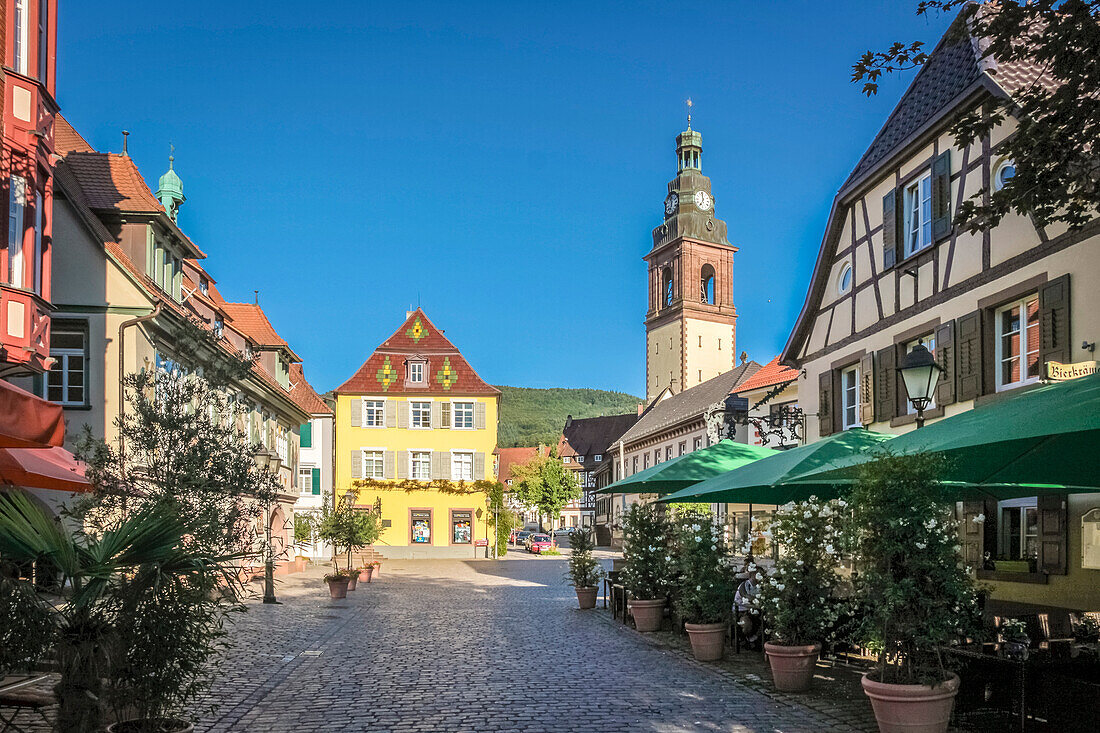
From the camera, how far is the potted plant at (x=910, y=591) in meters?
7.86

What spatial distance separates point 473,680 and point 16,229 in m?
8.83

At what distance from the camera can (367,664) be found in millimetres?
13164

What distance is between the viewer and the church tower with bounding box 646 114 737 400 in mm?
88125

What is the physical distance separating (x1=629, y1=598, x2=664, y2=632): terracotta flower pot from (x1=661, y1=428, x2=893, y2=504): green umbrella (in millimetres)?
1879

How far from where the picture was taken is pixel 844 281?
21.2 metres

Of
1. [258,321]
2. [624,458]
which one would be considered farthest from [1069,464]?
[624,458]

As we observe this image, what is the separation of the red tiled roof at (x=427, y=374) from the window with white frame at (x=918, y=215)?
35.4m

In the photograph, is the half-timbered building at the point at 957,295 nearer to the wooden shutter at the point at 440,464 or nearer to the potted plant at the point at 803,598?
the potted plant at the point at 803,598

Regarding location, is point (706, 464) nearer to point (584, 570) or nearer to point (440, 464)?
point (584, 570)

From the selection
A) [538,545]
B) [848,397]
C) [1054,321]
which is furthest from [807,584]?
[538,545]

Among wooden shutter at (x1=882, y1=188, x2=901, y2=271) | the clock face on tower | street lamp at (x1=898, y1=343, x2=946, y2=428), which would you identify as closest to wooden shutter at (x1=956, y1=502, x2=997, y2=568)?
wooden shutter at (x1=882, y1=188, x2=901, y2=271)

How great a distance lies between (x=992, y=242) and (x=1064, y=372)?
11.9 ft

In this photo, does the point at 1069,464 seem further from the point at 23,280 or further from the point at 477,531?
the point at 477,531

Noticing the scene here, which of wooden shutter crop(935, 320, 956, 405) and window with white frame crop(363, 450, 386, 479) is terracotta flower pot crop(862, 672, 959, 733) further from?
window with white frame crop(363, 450, 386, 479)
